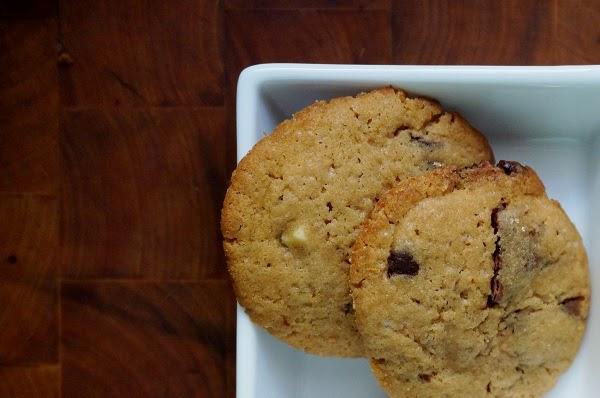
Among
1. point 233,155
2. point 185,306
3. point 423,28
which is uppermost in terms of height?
point 423,28

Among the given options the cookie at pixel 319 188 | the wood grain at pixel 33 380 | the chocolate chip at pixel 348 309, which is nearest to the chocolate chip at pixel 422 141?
the cookie at pixel 319 188

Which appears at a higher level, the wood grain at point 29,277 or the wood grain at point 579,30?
the wood grain at point 579,30

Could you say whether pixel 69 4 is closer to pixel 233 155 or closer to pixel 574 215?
pixel 233 155

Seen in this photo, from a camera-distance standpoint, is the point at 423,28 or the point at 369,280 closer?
the point at 369,280

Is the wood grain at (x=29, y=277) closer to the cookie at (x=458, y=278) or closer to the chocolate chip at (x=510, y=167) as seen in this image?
the cookie at (x=458, y=278)

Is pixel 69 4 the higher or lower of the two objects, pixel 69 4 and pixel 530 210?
the higher

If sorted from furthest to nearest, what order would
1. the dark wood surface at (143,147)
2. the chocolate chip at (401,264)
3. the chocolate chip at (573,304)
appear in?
the dark wood surface at (143,147) → the chocolate chip at (573,304) → the chocolate chip at (401,264)

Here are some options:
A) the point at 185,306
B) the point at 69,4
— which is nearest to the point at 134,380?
the point at 185,306
